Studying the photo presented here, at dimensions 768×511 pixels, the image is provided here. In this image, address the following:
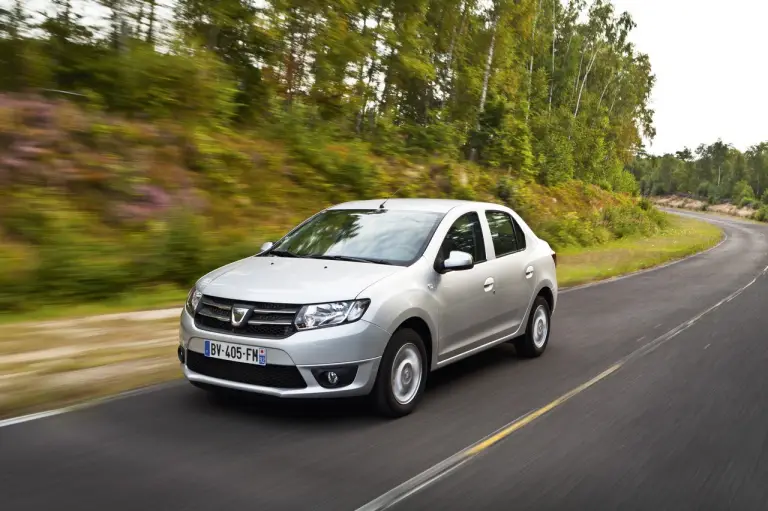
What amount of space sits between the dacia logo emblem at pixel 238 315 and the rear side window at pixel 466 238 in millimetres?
1887

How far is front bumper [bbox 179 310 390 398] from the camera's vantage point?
16.4ft

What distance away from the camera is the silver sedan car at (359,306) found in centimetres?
507

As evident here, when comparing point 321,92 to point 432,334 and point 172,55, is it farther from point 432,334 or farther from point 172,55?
point 432,334

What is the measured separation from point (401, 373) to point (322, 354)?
2.62 ft

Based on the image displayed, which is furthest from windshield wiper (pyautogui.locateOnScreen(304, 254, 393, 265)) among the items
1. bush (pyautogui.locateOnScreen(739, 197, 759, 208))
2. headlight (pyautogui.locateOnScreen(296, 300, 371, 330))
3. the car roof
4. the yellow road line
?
bush (pyautogui.locateOnScreen(739, 197, 759, 208))

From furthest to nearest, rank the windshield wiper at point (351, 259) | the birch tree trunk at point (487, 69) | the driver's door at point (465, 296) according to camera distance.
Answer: the birch tree trunk at point (487, 69), the driver's door at point (465, 296), the windshield wiper at point (351, 259)

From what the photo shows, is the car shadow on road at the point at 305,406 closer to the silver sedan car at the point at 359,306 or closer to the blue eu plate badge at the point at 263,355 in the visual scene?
the silver sedan car at the point at 359,306

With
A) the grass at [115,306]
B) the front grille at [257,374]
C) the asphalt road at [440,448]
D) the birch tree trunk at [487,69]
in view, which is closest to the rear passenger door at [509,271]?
the asphalt road at [440,448]

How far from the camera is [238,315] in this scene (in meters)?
5.14

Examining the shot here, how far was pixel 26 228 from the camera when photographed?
34.2ft

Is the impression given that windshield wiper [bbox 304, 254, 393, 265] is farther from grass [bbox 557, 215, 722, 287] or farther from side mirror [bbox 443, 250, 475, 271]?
grass [bbox 557, 215, 722, 287]

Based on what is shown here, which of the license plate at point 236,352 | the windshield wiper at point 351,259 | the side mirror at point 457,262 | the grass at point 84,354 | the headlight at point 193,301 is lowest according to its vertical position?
the grass at point 84,354

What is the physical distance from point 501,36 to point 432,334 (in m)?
32.1

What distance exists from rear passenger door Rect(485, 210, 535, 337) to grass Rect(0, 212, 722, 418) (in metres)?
3.11
